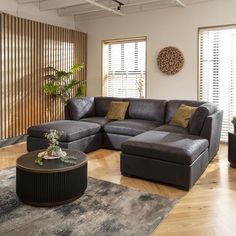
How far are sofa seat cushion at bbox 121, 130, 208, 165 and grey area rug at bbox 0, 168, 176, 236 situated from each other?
0.48 metres

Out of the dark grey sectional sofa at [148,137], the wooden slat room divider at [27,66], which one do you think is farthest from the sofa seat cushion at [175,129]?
the wooden slat room divider at [27,66]

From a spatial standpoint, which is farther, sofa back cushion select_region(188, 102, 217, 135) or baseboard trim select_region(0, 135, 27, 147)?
baseboard trim select_region(0, 135, 27, 147)

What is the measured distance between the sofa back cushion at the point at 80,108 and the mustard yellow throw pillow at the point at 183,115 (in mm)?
1752

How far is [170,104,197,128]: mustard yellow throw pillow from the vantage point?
13.8 feet

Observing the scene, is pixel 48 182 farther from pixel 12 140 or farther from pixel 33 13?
pixel 33 13

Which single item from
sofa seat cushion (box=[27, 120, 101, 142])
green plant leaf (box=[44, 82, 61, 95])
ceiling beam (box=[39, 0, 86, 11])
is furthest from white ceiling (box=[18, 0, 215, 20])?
sofa seat cushion (box=[27, 120, 101, 142])

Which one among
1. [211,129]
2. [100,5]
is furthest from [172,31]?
[211,129]

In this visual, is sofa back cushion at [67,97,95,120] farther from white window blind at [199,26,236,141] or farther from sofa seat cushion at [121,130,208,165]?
white window blind at [199,26,236,141]

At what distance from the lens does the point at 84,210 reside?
8.22 feet

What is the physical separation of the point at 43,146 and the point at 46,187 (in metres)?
1.79

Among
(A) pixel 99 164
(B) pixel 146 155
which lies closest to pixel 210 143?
(B) pixel 146 155

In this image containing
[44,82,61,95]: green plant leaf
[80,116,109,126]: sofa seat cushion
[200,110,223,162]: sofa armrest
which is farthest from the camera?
[44,82,61,95]: green plant leaf

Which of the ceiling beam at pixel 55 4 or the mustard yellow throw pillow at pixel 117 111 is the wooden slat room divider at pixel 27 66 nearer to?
the ceiling beam at pixel 55 4

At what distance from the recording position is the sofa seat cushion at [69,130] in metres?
4.04
